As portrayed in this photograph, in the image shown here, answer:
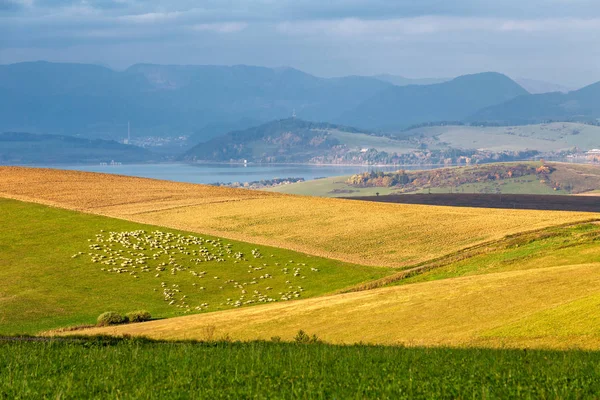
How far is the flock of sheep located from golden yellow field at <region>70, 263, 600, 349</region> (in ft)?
22.4

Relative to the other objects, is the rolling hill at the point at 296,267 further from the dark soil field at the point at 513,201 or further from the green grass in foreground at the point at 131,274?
the dark soil field at the point at 513,201

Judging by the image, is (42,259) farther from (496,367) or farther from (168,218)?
(496,367)

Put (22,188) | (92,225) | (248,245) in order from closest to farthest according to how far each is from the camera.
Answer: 1. (248,245)
2. (92,225)
3. (22,188)

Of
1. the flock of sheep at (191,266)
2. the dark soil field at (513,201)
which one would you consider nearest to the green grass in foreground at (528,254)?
the flock of sheep at (191,266)

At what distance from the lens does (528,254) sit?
53688 millimetres

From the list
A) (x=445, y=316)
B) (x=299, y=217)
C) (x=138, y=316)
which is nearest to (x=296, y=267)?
(x=138, y=316)

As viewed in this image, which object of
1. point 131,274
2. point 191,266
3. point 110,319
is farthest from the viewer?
point 191,266

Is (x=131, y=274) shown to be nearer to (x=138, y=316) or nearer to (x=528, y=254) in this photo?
(x=138, y=316)

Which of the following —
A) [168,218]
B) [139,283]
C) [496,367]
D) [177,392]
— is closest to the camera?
[177,392]

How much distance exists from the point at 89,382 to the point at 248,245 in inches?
1911

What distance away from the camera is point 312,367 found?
59.4 ft

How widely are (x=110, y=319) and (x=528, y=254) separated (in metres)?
27.2

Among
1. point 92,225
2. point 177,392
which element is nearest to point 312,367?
point 177,392

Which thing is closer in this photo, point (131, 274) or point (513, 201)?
point (131, 274)
